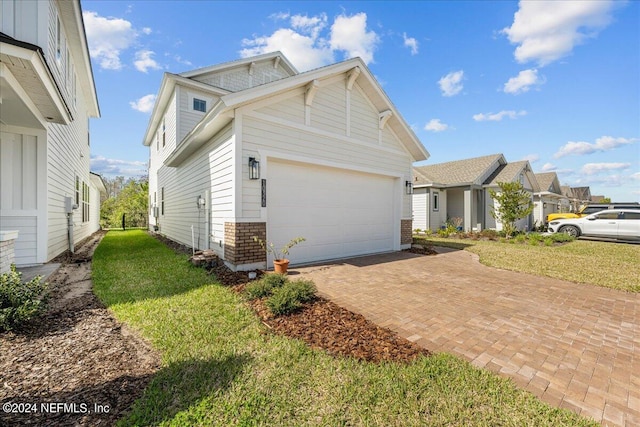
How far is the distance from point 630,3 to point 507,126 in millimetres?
10067

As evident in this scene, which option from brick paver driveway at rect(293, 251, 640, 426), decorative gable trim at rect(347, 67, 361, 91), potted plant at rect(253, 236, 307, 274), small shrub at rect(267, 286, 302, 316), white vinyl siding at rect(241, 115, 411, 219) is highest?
decorative gable trim at rect(347, 67, 361, 91)

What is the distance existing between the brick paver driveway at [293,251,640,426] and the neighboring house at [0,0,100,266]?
250 inches

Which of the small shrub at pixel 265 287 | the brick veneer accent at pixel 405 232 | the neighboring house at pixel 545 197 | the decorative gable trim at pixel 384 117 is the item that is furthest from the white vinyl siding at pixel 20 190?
the neighboring house at pixel 545 197

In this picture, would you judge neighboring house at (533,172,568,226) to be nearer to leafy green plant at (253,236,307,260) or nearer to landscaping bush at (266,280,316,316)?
leafy green plant at (253,236,307,260)

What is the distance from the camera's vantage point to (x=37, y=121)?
6.06m

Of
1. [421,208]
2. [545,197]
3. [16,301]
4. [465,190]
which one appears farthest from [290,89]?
[545,197]

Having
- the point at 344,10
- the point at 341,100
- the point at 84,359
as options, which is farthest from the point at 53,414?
the point at 344,10

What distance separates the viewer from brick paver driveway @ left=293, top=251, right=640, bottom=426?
2.39 meters

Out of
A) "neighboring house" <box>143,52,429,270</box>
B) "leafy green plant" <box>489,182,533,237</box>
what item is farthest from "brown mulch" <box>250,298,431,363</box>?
"leafy green plant" <box>489,182,533,237</box>

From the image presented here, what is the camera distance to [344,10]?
342 inches

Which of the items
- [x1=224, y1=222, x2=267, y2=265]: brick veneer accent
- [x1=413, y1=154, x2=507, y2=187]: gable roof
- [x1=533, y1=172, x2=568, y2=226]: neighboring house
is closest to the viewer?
[x1=224, y1=222, x2=267, y2=265]: brick veneer accent

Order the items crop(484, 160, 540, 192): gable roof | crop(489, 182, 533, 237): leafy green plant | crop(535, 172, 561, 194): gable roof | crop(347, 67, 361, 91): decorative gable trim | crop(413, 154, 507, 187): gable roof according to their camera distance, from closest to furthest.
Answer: crop(347, 67, 361, 91): decorative gable trim, crop(489, 182, 533, 237): leafy green plant, crop(413, 154, 507, 187): gable roof, crop(484, 160, 540, 192): gable roof, crop(535, 172, 561, 194): gable roof

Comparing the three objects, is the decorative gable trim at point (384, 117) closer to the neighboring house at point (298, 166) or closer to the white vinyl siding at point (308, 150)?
the neighboring house at point (298, 166)

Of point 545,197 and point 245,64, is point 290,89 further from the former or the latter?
point 545,197
